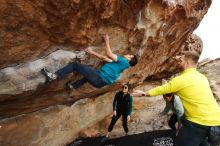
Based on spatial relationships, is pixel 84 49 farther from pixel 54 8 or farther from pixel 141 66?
pixel 141 66

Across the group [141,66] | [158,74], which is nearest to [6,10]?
[141,66]

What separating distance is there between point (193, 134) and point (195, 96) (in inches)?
22.5

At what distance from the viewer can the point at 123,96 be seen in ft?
31.6

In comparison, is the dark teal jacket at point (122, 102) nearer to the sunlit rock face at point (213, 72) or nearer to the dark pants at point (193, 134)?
the dark pants at point (193, 134)

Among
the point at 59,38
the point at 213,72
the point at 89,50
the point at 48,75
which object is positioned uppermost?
the point at 213,72

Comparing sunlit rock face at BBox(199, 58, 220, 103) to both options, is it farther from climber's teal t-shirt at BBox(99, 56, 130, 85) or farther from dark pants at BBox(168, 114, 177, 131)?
climber's teal t-shirt at BBox(99, 56, 130, 85)

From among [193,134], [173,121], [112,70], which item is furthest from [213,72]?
[193,134]

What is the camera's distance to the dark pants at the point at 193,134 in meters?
5.41

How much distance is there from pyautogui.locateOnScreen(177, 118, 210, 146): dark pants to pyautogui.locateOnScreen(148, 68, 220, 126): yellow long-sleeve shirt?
8 cm

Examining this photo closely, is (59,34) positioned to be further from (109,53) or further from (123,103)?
(123,103)

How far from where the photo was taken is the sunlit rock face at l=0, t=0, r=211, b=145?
677 centimetres

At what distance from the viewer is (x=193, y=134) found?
5461mm

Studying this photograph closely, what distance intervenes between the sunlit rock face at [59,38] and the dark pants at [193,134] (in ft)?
9.77

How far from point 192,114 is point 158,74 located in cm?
946
